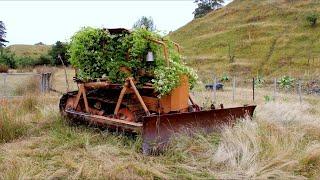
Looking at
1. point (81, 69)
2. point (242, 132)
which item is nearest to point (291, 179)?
point (242, 132)

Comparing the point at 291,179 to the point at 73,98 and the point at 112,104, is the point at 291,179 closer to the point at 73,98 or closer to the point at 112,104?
the point at 112,104

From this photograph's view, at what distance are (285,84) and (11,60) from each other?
2048 cm

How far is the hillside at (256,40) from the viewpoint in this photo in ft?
126

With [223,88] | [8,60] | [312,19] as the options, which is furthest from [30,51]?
[223,88]

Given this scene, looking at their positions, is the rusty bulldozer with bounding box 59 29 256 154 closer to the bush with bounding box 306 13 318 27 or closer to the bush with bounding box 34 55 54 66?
the bush with bounding box 34 55 54 66

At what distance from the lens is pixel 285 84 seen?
23.5 metres

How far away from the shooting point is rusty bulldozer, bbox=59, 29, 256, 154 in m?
6.64

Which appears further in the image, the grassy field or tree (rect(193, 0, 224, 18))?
tree (rect(193, 0, 224, 18))

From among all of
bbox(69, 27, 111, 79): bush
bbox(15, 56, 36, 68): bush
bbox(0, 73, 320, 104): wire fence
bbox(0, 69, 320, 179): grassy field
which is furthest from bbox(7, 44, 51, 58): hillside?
bbox(0, 69, 320, 179): grassy field

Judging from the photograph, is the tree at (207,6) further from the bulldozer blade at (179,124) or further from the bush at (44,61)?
the bulldozer blade at (179,124)

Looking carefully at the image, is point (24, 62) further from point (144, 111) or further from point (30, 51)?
point (144, 111)

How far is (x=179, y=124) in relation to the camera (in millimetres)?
7000

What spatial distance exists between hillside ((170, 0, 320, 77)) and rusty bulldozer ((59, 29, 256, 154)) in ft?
88.3

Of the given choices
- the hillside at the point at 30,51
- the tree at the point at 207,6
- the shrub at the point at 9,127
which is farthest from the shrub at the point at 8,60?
the tree at the point at 207,6
